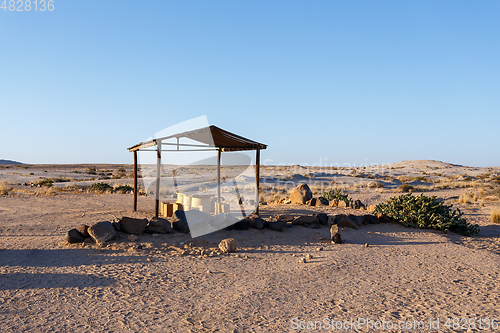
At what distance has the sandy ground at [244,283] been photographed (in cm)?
399

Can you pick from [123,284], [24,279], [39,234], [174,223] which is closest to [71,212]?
[39,234]

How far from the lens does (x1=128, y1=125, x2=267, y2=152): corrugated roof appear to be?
32.8ft

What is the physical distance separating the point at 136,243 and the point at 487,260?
739cm

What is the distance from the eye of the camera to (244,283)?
5.28m

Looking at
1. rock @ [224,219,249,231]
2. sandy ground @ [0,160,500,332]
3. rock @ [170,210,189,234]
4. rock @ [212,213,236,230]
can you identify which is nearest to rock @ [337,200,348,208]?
sandy ground @ [0,160,500,332]

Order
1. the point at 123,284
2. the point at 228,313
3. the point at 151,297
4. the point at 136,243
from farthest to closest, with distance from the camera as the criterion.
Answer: the point at 136,243, the point at 123,284, the point at 151,297, the point at 228,313

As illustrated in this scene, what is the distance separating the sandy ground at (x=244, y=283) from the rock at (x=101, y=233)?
0.19m

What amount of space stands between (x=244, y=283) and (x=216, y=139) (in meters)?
6.95

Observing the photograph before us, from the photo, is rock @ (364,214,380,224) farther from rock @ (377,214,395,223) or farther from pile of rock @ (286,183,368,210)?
pile of rock @ (286,183,368,210)

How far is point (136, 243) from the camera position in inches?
290

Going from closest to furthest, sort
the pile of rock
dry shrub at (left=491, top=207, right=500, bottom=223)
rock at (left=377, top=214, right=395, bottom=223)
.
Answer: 1. rock at (left=377, top=214, right=395, bottom=223)
2. dry shrub at (left=491, top=207, right=500, bottom=223)
3. the pile of rock

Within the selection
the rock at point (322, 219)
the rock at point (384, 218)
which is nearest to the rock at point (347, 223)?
the rock at point (322, 219)

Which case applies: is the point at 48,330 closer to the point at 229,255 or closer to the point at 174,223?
the point at 229,255

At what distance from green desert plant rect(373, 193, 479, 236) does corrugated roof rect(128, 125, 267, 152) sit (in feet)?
15.7
